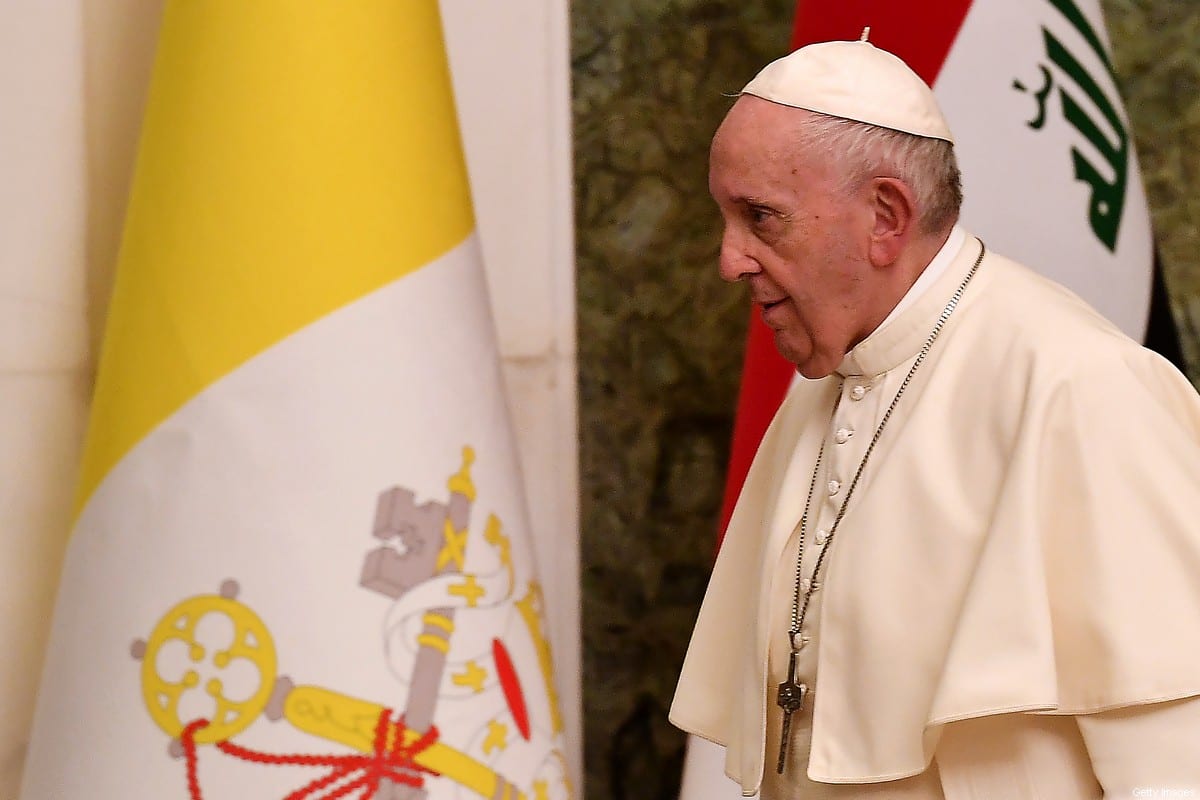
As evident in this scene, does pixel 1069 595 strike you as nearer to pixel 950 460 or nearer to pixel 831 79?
pixel 950 460

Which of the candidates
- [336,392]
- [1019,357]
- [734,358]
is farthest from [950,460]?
[734,358]

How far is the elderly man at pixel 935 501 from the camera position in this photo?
3.01ft

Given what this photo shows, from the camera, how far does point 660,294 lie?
216 cm

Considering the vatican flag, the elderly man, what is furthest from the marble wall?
the elderly man

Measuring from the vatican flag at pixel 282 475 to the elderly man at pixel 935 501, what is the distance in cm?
37

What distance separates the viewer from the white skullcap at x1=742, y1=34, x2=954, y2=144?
104 centimetres

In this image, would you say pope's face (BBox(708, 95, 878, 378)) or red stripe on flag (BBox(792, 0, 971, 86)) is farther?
red stripe on flag (BBox(792, 0, 971, 86))

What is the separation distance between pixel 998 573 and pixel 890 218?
0.32 meters

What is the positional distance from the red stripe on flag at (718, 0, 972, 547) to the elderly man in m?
0.42

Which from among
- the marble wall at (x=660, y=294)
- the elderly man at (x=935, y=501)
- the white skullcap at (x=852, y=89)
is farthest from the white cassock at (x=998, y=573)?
the marble wall at (x=660, y=294)

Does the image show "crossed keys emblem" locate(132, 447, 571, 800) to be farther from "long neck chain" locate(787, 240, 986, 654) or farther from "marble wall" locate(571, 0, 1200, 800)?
"marble wall" locate(571, 0, 1200, 800)

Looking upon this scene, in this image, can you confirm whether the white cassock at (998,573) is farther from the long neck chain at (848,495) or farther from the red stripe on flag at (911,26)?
the red stripe on flag at (911,26)

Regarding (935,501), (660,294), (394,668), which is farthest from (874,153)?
(660,294)

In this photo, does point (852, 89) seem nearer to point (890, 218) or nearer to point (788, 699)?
point (890, 218)
